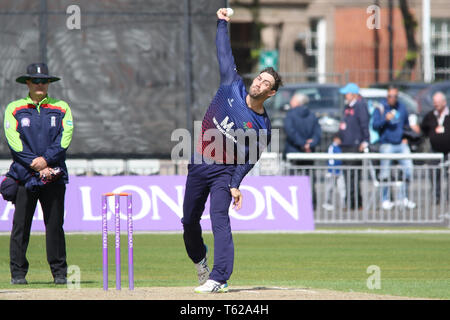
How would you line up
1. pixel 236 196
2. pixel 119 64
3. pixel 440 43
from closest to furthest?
1. pixel 236 196
2. pixel 119 64
3. pixel 440 43

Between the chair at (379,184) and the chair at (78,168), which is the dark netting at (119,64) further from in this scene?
the chair at (379,184)

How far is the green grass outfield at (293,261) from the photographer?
12.7 metres

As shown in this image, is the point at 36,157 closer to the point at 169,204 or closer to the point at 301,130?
the point at 169,204

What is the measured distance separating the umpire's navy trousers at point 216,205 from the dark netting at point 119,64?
33.2ft

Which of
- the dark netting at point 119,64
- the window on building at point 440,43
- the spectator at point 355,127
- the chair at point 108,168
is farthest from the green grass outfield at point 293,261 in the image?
the window on building at point 440,43

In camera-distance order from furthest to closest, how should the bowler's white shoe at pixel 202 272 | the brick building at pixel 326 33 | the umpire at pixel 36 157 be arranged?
the brick building at pixel 326 33 < the umpire at pixel 36 157 < the bowler's white shoe at pixel 202 272

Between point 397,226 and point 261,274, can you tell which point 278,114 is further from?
point 261,274

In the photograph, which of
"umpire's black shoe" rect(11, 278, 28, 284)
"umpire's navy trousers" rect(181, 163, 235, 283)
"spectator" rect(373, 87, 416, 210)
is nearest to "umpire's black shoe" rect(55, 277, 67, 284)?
"umpire's black shoe" rect(11, 278, 28, 284)

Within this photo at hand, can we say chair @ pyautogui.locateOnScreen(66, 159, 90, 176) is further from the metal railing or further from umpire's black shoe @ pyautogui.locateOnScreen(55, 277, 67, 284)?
umpire's black shoe @ pyautogui.locateOnScreen(55, 277, 67, 284)

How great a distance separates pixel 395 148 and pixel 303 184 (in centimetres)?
396

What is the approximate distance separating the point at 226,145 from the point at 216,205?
0.58m

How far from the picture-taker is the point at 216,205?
11.3 metres

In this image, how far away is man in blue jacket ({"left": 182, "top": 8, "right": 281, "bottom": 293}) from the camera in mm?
11242

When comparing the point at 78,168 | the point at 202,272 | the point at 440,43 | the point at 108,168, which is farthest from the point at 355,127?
the point at 440,43
